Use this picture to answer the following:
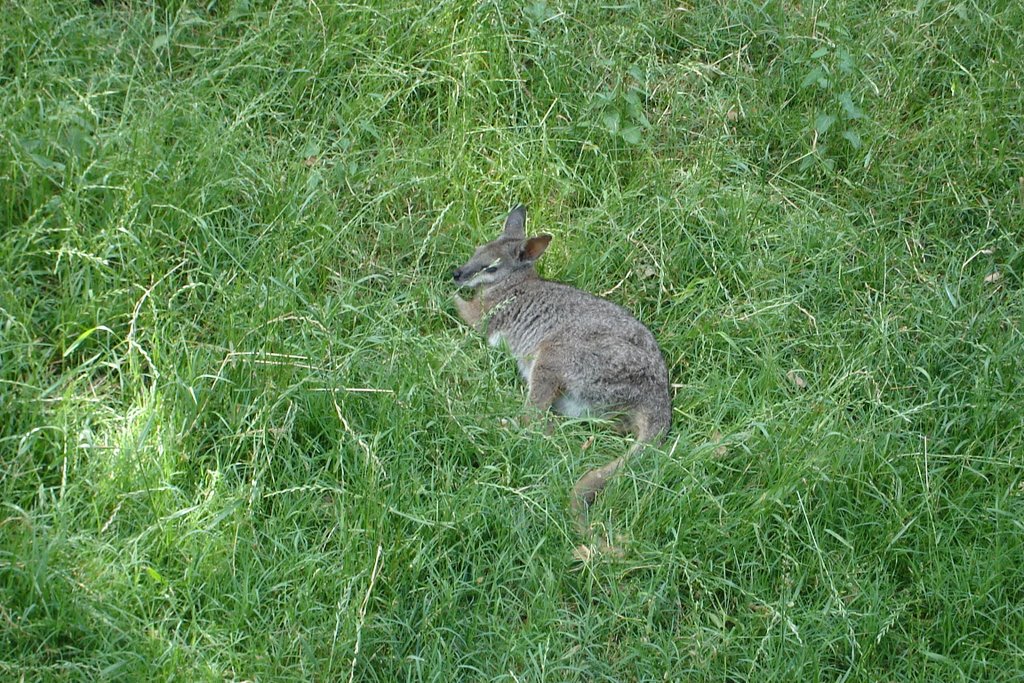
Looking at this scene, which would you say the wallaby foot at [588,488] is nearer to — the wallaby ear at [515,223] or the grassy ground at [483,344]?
the grassy ground at [483,344]

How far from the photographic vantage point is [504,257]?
19.8 feet

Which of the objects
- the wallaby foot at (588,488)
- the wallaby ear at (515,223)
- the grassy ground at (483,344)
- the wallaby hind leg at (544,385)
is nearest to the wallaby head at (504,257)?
the wallaby ear at (515,223)

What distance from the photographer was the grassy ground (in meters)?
4.29

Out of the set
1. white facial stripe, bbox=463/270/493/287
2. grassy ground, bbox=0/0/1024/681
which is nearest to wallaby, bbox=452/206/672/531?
white facial stripe, bbox=463/270/493/287

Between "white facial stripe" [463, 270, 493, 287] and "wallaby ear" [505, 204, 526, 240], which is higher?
"wallaby ear" [505, 204, 526, 240]

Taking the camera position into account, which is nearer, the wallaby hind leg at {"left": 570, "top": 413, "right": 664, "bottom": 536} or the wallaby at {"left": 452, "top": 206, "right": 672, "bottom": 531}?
the wallaby hind leg at {"left": 570, "top": 413, "right": 664, "bottom": 536}

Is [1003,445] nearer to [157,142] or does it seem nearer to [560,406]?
[560,406]

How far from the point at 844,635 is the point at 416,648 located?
1.47 metres

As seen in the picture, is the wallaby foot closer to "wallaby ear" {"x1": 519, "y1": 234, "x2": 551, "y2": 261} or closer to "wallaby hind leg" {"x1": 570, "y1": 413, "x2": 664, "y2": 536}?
"wallaby hind leg" {"x1": 570, "y1": 413, "x2": 664, "y2": 536}

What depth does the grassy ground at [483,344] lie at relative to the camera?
14.1 ft

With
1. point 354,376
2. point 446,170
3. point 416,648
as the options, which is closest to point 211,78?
point 446,170

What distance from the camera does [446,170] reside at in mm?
6195

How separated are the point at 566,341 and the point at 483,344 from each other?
0.37 meters

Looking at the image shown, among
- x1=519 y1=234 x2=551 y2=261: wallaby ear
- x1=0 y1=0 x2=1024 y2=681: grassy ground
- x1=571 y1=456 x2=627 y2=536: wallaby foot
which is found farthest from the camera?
x1=519 y1=234 x2=551 y2=261: wallaby ear
